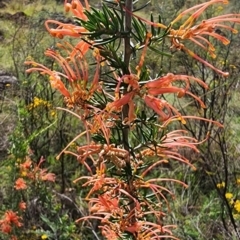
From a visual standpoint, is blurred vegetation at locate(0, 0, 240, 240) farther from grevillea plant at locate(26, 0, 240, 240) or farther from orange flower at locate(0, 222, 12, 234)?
grevillea plant at locate(26, 0, 240, 240)

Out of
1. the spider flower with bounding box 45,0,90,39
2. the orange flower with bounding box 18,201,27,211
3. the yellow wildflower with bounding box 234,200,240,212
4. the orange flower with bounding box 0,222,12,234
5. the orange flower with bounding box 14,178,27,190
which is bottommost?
the orange flower with bounding box 0,222,12,234

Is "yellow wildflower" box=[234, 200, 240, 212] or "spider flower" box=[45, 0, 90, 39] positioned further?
"yellow wildflower" box=[234, 200, 240, 212]

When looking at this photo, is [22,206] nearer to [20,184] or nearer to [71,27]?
[20,184]

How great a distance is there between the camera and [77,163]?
15.2 ft

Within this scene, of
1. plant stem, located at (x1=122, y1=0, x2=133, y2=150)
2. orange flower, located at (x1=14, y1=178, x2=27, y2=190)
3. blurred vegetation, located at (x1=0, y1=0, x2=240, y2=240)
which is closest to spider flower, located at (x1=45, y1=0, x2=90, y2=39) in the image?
plant stem, located at (x1=122, y1=0, x2=133, y2=150)

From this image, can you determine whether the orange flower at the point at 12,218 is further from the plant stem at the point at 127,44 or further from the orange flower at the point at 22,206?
the plant stem at the point at 127,44

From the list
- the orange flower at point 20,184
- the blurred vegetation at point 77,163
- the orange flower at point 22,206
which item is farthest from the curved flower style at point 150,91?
the orange flower at point 22,206

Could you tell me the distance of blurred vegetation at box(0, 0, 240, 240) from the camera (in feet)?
10.5

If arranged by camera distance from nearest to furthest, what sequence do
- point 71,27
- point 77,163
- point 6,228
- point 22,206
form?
point 71,27 < point 6,228 < point 22,206 < point 77,163

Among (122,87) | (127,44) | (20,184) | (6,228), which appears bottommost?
(6,228)

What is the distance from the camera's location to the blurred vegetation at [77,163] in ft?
10.5

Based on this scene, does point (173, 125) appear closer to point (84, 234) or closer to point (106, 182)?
point (84, 234)

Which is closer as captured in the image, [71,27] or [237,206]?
[71,27]

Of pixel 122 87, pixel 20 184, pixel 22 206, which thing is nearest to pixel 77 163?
pixel 22 206
